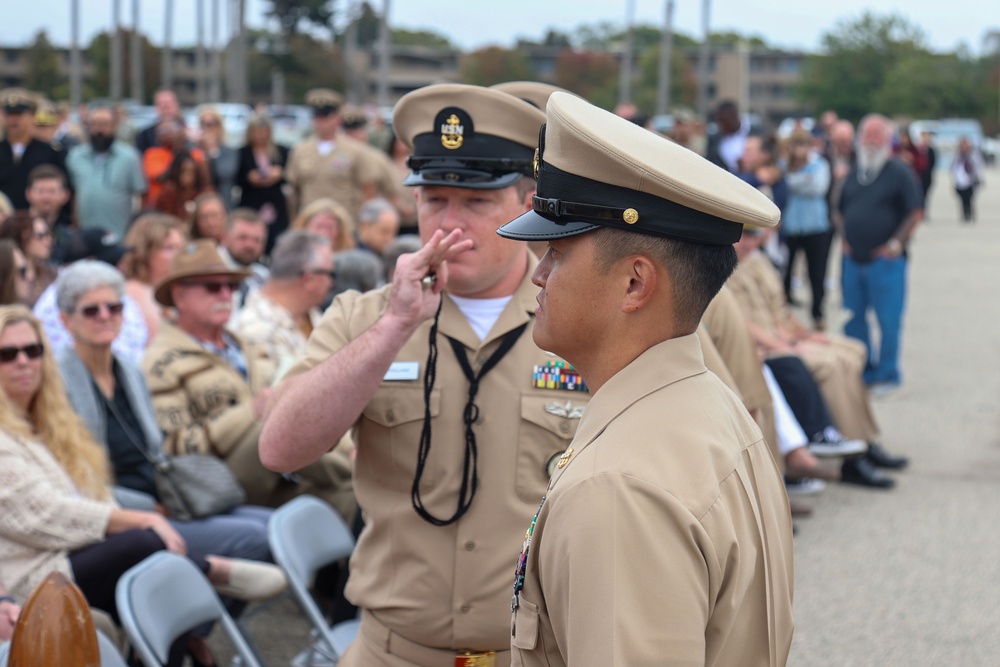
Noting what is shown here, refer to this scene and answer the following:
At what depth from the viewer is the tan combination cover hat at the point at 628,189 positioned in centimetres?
158

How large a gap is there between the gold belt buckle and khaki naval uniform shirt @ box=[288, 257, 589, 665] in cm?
2

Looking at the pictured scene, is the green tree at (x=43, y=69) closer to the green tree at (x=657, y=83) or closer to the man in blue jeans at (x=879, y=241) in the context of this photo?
the green tree at (x=657, y=83)

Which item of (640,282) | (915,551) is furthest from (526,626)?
(915,551)

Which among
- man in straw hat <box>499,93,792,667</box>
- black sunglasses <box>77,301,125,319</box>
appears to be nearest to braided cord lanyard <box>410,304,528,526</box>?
man in straw hat <box>499,93,792,667</box>

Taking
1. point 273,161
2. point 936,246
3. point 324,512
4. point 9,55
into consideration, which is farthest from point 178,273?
point 9,55

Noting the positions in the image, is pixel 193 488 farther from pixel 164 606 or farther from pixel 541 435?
pixel 541 435

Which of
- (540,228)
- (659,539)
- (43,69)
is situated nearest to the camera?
(659,539)

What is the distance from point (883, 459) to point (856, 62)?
9315 cm

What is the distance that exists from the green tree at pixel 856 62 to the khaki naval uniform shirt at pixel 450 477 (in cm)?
9302

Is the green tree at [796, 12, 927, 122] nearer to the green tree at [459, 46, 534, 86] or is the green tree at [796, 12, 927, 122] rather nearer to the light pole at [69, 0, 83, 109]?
the green tree at [459, 46, 534, 86]

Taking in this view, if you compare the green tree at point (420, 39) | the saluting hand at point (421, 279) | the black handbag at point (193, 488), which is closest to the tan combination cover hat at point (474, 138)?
the saluting hand at point (421, 279)

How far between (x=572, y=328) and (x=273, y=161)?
388 inches

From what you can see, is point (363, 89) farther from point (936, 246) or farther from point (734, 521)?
point (734, 521)

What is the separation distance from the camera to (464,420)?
8.13 feet
